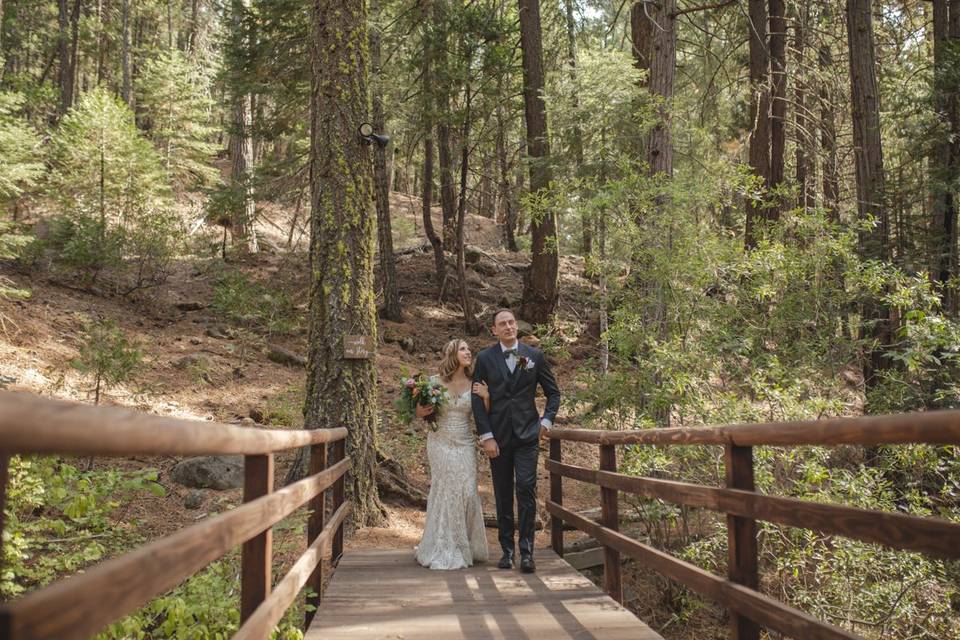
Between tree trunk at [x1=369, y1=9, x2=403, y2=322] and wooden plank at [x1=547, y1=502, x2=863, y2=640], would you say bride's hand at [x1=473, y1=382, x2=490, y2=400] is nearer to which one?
wooden plank at [x1=547, y1=502, x2=863, y2=640]

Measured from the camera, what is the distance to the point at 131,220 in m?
16.2

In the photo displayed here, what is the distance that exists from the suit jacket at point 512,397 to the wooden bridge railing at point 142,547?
3.28 meters

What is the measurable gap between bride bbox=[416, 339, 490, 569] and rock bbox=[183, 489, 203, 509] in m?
3.13

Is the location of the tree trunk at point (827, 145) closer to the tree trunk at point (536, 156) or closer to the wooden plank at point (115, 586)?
the tree trunk at point (536, 156)

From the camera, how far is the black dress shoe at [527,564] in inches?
222

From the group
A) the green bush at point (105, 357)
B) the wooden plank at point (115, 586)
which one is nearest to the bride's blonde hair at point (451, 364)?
the green bush at point (105, 357)

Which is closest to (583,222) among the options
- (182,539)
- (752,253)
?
(752,253)

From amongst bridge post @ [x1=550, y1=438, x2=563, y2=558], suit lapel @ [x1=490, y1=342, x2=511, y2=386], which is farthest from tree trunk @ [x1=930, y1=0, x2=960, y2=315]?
suit lapel @ [x1=490, y1=342, x2=511, y2=386]

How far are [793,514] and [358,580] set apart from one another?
362cm

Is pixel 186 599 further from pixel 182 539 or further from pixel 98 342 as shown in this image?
pixel 98 342

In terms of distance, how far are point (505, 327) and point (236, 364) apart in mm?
7682

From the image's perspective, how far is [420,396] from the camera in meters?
6.41

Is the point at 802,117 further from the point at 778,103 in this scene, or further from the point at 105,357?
the point at 105,357

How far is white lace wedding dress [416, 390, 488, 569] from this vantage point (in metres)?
6.02
